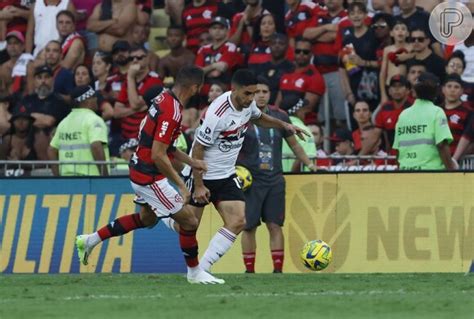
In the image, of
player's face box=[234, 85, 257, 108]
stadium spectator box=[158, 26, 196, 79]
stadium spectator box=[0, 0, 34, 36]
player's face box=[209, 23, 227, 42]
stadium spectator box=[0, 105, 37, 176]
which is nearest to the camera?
player's face box=[234, 85, 257, 108]

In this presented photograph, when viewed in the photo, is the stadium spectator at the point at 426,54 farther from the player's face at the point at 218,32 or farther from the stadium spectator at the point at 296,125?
the player's face at the point at 218,32

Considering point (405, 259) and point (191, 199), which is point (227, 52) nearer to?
point (405, 259)

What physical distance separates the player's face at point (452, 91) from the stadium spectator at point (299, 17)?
2946 millimetres

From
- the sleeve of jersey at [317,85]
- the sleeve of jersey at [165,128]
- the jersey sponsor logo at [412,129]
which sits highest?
the sleeve of jersey at [165,128]

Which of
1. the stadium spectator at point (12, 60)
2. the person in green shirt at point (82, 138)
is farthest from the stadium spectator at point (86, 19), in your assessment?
the person in green shirt at point (82, 138)

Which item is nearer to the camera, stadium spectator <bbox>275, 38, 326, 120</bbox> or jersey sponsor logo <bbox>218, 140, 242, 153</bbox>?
jersey sponsor logo <bbox>218, 140, 242, 153</bbox>

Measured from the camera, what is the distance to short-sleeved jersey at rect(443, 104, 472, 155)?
18.1m

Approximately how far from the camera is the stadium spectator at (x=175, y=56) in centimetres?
2136

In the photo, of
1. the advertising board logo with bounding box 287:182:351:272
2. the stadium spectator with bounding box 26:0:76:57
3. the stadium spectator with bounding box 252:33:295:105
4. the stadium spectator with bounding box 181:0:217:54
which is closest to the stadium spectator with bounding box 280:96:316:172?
the advertising board logo with bounding box 287:182:351:272

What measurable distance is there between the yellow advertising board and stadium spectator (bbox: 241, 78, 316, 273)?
46cm

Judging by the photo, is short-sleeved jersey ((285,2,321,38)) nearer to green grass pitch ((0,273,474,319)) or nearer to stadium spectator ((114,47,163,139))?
stadium spectator ((114,47,163,139))

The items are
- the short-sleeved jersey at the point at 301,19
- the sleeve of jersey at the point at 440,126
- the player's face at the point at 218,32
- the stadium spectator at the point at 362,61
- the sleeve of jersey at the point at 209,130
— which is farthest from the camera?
the player's face at the point at 218,32

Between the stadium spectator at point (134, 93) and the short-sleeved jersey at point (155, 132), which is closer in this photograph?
the short-sleeved jersey at point (155, 132)

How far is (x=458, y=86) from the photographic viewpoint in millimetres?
18172
